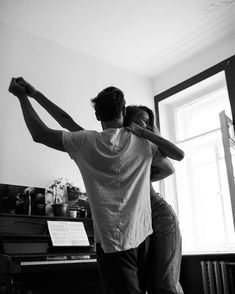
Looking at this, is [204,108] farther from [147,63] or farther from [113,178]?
[113,178]

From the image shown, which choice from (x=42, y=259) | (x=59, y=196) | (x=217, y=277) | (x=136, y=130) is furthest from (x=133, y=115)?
(x=217, y=277)

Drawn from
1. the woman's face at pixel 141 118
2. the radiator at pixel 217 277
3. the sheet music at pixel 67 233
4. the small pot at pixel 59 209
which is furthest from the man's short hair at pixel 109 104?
the radiator at pixel 217 277

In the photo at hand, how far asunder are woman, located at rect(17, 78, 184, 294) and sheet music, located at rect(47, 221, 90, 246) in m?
1.68

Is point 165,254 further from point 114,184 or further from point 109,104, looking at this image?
point 109,104

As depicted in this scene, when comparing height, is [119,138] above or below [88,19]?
below

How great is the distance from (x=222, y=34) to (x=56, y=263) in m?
3.10

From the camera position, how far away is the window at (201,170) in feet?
13.2

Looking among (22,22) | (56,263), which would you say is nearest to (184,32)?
(22,22)

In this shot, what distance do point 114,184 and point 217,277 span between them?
7.95 ft

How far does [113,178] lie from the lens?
1.12m

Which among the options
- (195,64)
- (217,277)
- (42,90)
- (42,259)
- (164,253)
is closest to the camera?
(164,253)

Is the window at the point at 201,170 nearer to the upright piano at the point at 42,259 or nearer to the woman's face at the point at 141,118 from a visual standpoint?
the upright piano at the point at 42,259

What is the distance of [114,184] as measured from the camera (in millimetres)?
1115

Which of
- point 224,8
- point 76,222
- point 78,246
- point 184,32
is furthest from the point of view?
point 184,32
